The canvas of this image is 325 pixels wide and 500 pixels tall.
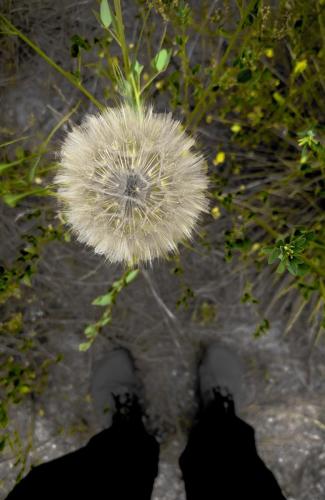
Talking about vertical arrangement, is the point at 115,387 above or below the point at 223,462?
above

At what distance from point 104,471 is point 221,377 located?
31.6 inches

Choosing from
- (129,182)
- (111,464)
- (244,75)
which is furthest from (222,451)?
(244,75)

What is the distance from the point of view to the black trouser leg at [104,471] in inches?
82.9

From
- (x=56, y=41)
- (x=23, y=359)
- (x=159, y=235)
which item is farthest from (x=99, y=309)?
(x=56, y=41)

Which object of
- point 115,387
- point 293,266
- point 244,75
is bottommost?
point 115,387

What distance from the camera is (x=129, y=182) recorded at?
1079mm

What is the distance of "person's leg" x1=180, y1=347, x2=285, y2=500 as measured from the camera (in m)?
2.18

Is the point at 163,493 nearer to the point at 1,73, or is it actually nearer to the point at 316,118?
the point at 316,118

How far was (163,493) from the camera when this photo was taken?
2303 mm

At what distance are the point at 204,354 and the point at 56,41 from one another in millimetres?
1749

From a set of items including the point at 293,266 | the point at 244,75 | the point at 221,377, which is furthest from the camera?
the point at 221,377

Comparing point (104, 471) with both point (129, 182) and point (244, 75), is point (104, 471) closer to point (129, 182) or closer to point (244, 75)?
point (129, 182)

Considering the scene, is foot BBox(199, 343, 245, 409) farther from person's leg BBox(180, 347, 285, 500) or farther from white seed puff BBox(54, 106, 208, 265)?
white seed puff BBox(54, 106, 208, 265)

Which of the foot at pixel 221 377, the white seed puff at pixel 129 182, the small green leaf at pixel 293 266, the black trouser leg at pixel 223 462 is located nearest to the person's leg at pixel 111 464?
the black trouser leg at pixel 223 462
